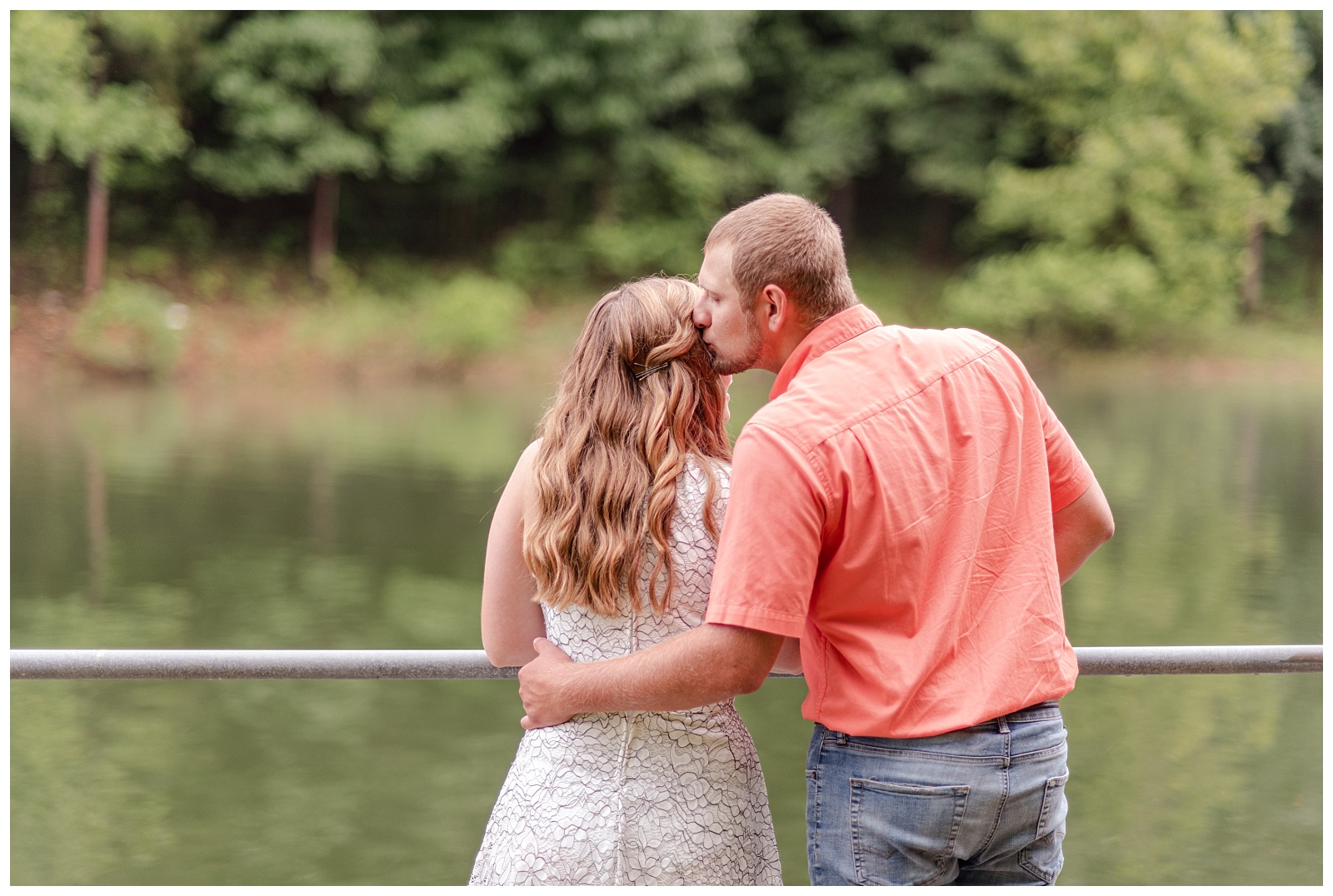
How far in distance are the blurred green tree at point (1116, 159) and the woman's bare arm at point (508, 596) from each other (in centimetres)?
2319

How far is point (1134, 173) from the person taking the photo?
2494cm

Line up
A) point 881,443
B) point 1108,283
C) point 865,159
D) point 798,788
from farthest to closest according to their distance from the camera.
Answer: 1. point 865,159
2. point 1108,283
3. point 798,788
4. point 881,443

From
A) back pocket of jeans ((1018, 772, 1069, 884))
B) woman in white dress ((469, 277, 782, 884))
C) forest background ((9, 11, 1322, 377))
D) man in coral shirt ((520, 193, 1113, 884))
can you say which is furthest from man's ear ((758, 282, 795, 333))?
forest background ((9, 11, 1322, 377))

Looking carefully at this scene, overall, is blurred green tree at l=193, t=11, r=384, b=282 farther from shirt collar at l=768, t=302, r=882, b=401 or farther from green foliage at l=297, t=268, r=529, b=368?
shirt collar at l=768, t=302, r=882, b=401

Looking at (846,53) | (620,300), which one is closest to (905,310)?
(846,53)

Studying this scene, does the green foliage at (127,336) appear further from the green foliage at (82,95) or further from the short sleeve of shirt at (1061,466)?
the short sleeve of shirt at (1061,466)

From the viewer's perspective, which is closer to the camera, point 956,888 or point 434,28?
point 956,888

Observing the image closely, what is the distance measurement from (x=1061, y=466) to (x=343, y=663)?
919mm

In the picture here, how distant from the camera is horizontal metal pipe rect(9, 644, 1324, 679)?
5.17 feet

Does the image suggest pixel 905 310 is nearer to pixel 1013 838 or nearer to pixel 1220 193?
pixel 1220 193

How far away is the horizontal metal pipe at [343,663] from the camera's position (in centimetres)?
158

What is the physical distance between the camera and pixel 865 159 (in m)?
26.2

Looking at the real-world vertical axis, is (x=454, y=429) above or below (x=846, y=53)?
below

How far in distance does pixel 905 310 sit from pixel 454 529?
1466 cm
